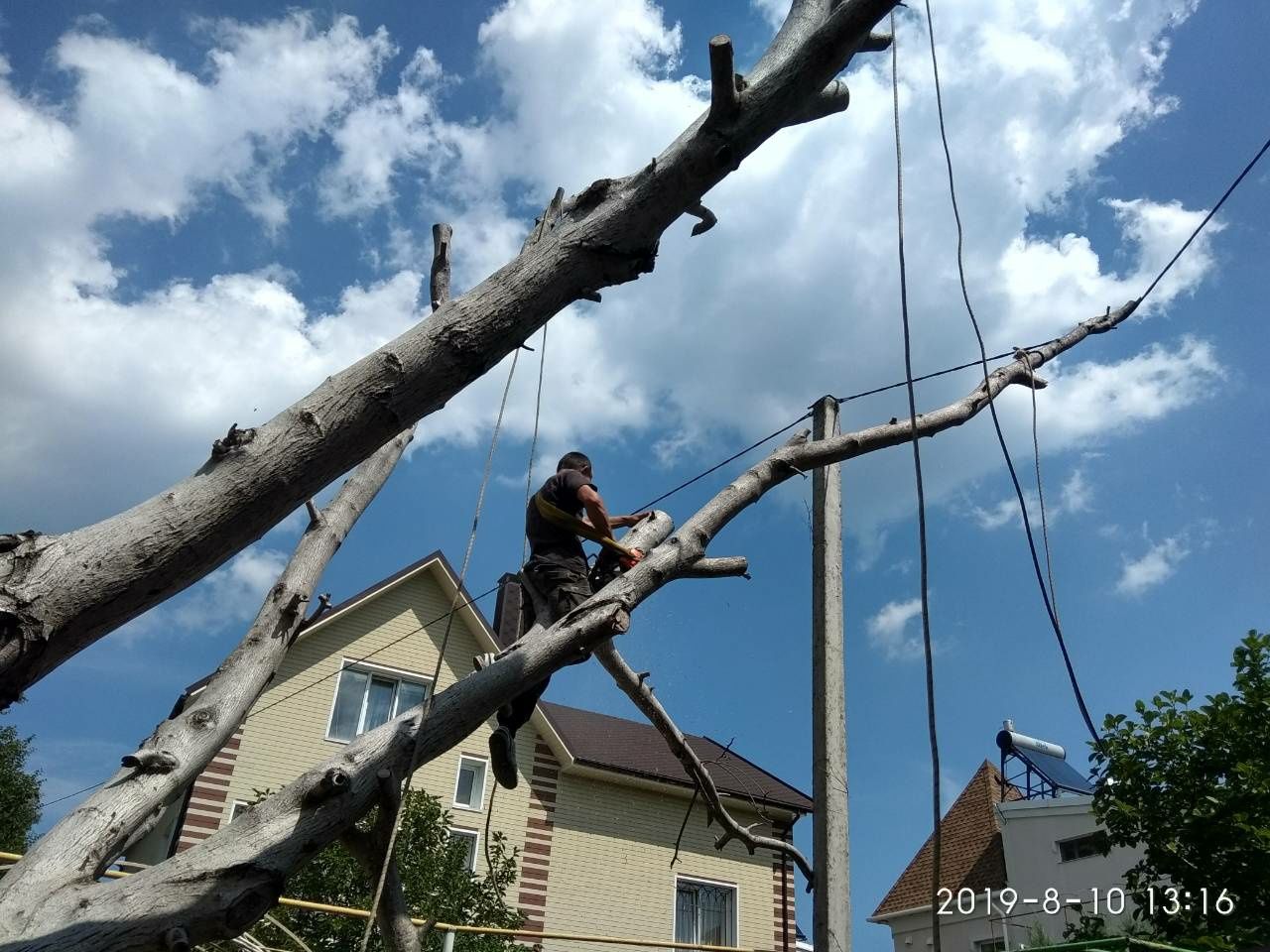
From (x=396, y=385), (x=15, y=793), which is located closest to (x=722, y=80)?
(x=396, y=385)

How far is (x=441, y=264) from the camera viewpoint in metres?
5.53

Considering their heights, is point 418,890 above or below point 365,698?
below

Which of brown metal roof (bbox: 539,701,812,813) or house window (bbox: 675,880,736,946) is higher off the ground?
brown metal roof (bbox: 539,701,812,813)

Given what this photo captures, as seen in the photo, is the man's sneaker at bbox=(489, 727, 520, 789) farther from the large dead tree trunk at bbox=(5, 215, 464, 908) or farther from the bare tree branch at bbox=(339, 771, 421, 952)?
the large dead tree trunk at bbox=(5, 215, 464, 908)

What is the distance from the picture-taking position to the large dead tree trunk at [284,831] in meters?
2.93

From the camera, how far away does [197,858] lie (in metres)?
3.11

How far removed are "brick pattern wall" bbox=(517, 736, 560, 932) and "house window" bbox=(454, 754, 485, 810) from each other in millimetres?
796

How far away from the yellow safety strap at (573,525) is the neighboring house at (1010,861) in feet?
50.6

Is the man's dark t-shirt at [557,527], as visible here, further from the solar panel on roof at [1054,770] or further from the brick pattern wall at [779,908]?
the solar panel on roof at [1054,770]

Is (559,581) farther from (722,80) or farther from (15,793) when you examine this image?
(15,793)

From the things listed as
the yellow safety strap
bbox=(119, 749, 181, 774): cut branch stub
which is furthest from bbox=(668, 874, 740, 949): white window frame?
bbox=(119, 749, 181, 774): cut branch stub

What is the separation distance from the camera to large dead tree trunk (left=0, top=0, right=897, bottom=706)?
2070mm

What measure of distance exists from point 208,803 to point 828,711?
1139 centimetres

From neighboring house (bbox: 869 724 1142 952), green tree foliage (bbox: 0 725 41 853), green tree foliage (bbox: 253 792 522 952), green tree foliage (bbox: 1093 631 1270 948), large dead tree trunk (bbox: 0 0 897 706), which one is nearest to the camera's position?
large dead tree trunk (bbox: 0 0 897 706)
